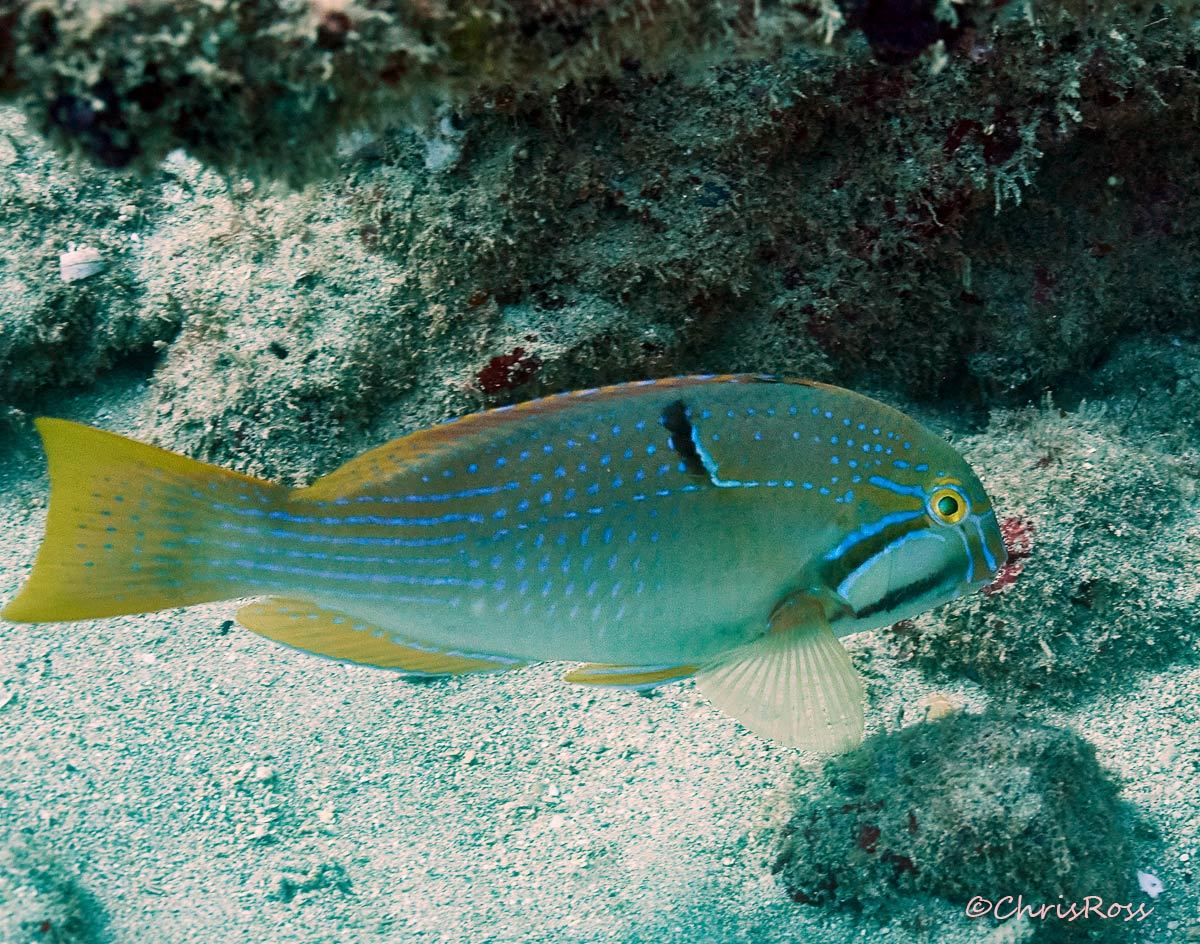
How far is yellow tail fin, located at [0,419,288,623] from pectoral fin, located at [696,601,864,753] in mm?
1551

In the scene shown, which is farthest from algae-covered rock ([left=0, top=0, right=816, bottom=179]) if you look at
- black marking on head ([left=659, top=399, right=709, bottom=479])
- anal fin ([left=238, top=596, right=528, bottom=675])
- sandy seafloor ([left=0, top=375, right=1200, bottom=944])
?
sandy seafloor ([left=0, top=375, right=1200, bottom=944])

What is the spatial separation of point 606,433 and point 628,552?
0.37 meters

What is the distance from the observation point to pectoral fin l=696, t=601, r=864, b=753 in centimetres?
279

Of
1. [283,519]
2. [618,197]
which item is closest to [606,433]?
[283,519]

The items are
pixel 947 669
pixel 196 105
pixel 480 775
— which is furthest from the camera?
pixel 947 669

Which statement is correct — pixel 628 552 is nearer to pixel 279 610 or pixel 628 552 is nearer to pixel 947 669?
pixel 279 610

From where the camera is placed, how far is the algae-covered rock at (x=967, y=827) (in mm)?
3123

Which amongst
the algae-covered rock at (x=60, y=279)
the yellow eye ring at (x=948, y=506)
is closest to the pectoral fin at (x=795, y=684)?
the yellow eye ring at (x=948, y=506)

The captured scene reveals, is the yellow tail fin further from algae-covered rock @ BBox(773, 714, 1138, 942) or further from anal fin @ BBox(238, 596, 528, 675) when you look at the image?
algae-covered rock @ BBox(773, 714, 1138, 942)

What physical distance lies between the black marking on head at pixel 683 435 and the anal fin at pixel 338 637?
0.89 meters

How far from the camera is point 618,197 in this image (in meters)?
4.03

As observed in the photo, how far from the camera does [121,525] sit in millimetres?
2523

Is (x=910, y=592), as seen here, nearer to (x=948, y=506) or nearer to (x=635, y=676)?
(x=948, y=506)

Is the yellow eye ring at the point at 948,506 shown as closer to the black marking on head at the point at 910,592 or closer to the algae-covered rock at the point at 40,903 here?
the black marking on head at the point at 910,592
